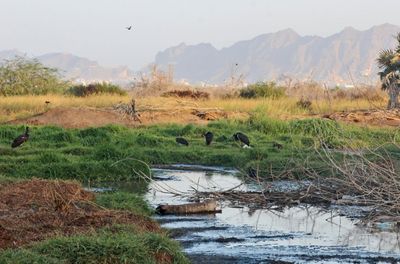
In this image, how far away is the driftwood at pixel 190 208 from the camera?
12.2 metres

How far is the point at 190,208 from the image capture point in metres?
12.3

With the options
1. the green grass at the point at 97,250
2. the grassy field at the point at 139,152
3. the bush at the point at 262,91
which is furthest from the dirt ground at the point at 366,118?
the green grass at the point at 97,250

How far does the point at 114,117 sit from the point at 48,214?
18414mm

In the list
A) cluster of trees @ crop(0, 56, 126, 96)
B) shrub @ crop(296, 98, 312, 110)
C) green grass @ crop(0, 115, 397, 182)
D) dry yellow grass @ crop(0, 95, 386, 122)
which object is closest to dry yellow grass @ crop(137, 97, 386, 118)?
dry yellow grass @ crop(0, 95, 386, 122)

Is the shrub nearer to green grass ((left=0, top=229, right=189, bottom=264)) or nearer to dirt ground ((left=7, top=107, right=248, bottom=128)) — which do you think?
dirt ground ((left=7, top=107, right=248, bottom=128))

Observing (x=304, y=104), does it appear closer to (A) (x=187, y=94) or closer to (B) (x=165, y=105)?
(A) (x=187, y=94)

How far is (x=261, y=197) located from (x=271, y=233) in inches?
40.5

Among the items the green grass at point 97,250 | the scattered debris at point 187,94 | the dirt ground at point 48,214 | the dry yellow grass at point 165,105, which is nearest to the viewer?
the green grass at point 97,250

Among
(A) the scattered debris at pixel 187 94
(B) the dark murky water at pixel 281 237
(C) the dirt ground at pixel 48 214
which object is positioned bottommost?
(B) the dark murky water at pixel 281 237

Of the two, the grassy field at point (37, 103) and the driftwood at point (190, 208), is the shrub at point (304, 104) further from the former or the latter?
the driftwood at point (190, 208)

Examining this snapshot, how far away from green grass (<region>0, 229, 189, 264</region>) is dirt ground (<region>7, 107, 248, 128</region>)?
1859 cm

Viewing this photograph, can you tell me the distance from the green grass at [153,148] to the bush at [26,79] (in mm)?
14366

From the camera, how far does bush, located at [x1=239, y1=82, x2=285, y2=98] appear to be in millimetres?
38969

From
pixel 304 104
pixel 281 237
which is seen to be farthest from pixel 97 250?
pixel 304 104
